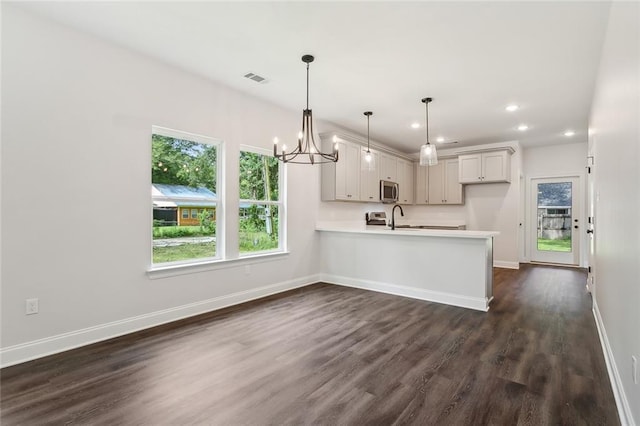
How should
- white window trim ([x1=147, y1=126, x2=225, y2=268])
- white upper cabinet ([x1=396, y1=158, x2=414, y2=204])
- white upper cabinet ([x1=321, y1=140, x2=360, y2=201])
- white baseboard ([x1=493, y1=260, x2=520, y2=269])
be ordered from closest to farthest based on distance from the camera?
white window trim ([x1=147, y1=126, x2=225, y2=268]) < white upper cabinet ([x1=321, y1=140, x2=360, y2=201]) < white baseboard ([x1=493, y1=260, x2=520, y2=269]) < white upper cabinet ([x1=396, y1=158, x2=414, y2=204])

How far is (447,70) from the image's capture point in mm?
3551

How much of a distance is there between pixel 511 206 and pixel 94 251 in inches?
290

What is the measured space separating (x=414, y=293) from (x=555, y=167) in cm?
518

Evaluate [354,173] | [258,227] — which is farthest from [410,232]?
[258,227]

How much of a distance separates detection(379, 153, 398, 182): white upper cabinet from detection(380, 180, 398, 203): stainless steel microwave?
0.11 meters

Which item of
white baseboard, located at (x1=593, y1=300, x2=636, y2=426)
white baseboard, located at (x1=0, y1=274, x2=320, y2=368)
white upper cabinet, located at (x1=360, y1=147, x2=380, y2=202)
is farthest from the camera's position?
white upper cabinet, located at (x1=360, y1=147, x2=380, y2=202)

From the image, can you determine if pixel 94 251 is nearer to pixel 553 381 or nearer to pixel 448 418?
pixel 448 418

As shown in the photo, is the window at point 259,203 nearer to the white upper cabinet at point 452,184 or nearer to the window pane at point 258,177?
the window pane at point 258,177

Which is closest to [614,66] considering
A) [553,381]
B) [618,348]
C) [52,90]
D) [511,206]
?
[618,348]

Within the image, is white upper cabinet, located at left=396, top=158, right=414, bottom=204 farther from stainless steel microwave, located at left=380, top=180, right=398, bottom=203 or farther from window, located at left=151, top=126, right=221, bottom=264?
window, located at left=151, top=126, right=221, bottom=264

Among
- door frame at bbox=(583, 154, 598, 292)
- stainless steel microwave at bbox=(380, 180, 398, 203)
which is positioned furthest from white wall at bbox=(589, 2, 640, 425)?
stainless steel microwave at bbox=(380, 180, 398, 203)

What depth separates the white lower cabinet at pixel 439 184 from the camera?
7.50 m

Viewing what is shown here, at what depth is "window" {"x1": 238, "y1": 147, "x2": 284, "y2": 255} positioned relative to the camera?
438cm

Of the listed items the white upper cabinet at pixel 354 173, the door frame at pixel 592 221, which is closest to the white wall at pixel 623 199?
the door frame at pixel 592 221
